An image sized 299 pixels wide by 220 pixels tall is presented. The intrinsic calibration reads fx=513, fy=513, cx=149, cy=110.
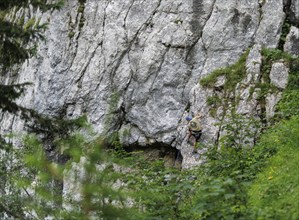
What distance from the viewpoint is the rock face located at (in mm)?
23344

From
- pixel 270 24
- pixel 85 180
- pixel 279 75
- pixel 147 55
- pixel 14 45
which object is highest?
pixel 270 24

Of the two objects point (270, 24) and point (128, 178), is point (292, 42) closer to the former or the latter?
point (270, 24)

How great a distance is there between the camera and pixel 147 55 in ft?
80.3

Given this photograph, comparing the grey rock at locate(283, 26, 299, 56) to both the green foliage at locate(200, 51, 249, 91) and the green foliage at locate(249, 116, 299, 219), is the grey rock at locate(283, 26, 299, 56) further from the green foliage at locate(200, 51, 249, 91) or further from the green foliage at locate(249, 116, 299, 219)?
the green foliage at locate(249, 116, 299, 219)

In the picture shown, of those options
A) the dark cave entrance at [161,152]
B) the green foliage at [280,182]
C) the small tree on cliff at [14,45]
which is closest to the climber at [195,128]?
the dark cave entrance at [161,152]

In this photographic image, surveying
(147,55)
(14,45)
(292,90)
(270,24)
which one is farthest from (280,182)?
(147,55)

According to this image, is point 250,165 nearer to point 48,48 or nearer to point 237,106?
point 237,106

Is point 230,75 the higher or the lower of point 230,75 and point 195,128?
the higher

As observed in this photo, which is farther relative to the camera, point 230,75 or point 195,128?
point 230,75

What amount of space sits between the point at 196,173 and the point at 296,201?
3.82 meters

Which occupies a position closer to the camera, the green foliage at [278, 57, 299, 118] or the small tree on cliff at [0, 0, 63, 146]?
the small tree on cliff at [0, 0, 63, 146]

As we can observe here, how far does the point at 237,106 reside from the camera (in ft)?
67.6

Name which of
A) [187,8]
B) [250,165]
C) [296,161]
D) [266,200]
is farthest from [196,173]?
[187,8]

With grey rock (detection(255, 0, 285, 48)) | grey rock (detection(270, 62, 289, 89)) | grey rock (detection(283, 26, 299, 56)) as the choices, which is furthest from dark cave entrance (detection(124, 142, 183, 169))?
grey rock (detection(283, 26, 299, 56))
